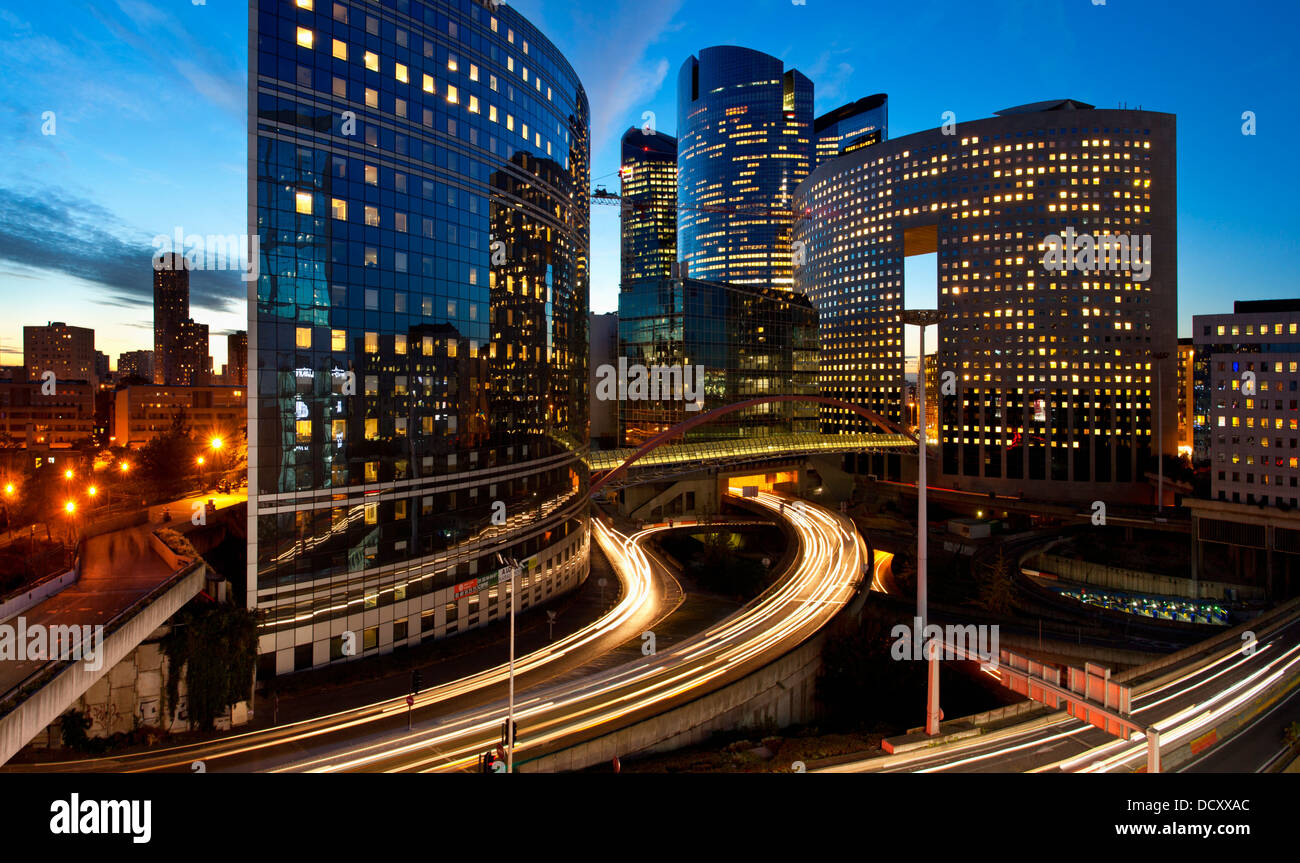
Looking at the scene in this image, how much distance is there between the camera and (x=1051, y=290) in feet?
303

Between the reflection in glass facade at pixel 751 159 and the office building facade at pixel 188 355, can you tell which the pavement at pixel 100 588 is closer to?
the reflection in glass facade at pixel 751 159

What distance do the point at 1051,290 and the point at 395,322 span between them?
95167 millimetres

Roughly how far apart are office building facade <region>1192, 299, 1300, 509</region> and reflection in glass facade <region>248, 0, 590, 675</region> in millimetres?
61874

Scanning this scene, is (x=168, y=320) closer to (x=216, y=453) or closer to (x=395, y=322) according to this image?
(x=216, y=453)

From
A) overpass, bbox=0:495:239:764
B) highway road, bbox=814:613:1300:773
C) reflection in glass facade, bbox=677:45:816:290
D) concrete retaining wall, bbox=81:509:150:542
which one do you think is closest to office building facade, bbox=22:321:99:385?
concrete retaining wall, bbox=81:509:150:542

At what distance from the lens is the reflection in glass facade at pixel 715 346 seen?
8044 cm

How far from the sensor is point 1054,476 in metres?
90.3

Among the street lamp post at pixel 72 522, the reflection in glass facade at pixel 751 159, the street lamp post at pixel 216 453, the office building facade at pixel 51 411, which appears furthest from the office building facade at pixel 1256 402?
the office building facade at pixel 51 411

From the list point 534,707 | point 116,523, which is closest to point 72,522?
point 116,523

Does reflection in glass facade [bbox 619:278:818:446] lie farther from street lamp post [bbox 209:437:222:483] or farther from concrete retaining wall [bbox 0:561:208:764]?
concrete retaining wall [bbox 0:561:208:764]

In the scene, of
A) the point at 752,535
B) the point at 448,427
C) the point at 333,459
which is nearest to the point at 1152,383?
the point at 752,535
